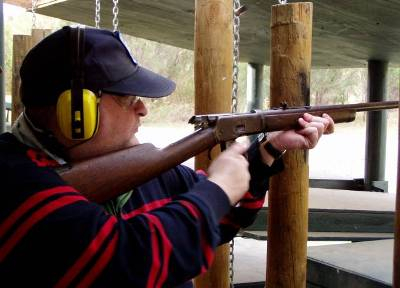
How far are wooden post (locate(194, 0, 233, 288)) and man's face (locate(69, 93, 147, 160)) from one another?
107 centimetres

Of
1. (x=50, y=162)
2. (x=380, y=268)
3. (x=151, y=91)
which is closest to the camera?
(x=50, y=162)

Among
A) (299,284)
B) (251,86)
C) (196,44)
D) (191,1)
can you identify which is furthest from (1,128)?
(251,86)

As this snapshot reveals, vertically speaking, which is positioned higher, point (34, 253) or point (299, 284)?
point (34, 253)

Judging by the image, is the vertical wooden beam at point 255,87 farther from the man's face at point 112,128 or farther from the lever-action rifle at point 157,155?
the man's face at point 112,128

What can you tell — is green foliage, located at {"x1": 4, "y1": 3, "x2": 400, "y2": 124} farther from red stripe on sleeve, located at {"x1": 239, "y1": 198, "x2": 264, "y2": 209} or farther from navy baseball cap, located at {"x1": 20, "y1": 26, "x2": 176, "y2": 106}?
navy baseball cap, located at {"x1": 20, "y1": 26, "x2": 176, "y2": 106}

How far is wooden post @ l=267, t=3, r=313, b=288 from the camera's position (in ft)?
7.67

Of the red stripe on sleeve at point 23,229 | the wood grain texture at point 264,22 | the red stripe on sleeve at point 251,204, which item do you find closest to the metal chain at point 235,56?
the red stripe on sleeve at point 251,204

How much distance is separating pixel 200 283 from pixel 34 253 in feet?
5.32

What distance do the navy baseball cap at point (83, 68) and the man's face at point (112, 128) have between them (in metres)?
0.05

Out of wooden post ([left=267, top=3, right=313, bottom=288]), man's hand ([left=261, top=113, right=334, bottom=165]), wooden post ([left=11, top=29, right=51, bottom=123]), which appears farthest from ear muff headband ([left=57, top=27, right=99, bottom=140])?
wooden post ([left=11, top=29, right=51, bottom=123])

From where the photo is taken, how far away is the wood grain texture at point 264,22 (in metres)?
5.70

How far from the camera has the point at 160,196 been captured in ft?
5.71

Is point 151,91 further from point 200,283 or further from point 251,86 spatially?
point 251,86

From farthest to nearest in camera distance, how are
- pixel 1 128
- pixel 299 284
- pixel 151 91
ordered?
pixel 1 128 → pixel 299 284 → pixel 151 91
